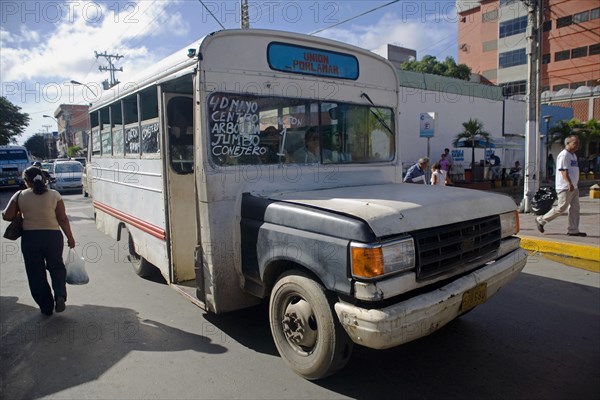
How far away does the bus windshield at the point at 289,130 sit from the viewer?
3.83 meters

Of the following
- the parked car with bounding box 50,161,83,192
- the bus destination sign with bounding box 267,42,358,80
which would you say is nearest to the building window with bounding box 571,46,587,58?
the parked car with bounding box 50,161,83,192

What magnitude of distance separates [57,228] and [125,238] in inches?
64.5

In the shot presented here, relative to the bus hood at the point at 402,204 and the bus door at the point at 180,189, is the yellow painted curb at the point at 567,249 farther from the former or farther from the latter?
the bus door at the point at 180,189

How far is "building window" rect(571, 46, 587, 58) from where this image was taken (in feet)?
149

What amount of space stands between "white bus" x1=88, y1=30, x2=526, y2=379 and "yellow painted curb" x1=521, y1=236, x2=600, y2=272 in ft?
11.8

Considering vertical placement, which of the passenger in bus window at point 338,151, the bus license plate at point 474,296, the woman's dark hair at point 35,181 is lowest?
the bus license plate at point 474,296

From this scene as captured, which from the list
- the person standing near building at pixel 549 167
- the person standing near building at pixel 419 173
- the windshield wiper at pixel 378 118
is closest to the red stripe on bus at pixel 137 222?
the windshield wiper at pixel 378 118

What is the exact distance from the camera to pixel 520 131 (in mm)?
30797

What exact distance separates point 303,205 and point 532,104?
10.1m

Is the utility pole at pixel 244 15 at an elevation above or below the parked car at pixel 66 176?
above

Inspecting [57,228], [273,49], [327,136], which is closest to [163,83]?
[273,49]

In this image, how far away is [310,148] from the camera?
14.0 ft

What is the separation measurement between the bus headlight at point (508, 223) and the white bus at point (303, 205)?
0.8 inches

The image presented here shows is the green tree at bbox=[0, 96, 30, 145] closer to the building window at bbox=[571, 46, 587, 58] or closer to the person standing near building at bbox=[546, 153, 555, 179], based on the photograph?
the person standing near building at bbox=[546, 153, 555, 179]
